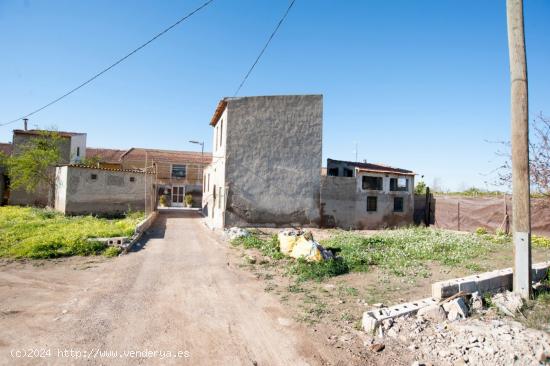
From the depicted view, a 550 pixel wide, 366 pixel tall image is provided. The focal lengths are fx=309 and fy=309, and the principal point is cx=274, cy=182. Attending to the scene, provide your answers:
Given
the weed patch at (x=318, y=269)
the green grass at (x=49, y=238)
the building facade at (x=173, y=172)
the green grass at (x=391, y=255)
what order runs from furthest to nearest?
the building facade at (x=173, y=172)
the green grass at (x=49, y=238)
the green grass at (x=391, y=255)
the weed patch at (x=318, y=269)

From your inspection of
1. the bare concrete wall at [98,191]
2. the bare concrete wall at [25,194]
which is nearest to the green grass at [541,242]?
the bare concrete wall at [98,191]

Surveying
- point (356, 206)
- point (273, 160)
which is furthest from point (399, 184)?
point (273, 160)

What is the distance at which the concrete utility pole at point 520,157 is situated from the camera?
17.9ft

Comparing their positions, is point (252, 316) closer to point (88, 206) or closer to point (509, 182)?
point (509, 182)

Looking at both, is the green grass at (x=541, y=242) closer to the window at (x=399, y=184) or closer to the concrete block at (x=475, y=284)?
the window at (x=399, y=184)

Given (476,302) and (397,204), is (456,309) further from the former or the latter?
(397,204)

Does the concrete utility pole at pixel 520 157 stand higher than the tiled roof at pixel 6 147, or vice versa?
the tiled roof at pixel 6 147

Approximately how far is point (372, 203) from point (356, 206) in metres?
1.36

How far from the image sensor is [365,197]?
18.9 m

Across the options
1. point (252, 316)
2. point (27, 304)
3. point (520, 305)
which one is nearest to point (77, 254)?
point (27, 304)

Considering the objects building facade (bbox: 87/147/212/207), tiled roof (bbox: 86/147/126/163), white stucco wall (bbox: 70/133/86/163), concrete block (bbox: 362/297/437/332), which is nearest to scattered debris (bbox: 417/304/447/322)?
concrete block (bbox: 362/297/437/332)

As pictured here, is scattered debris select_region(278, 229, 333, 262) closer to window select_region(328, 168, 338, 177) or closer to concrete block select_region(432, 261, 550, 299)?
concrete block select_region(432, 261, 550, 299)

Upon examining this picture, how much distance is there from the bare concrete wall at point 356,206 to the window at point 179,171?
2059 cm

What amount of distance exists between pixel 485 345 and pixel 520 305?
1761mm
